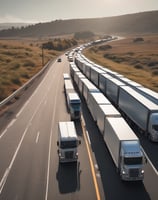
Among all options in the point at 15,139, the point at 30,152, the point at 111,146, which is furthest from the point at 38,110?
the point at 111,146

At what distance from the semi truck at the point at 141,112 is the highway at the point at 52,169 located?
5109mm

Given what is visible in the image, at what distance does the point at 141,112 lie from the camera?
104ft

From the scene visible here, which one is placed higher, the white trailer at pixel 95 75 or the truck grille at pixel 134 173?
the white trailer at pixel 95 75

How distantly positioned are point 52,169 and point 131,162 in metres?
7.42

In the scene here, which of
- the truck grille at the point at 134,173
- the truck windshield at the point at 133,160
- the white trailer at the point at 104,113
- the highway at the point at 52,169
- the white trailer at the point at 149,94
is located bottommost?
the highway at the point at 52,169

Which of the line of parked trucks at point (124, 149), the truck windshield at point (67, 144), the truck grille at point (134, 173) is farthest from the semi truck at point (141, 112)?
the truck windshield at point (67, 144)

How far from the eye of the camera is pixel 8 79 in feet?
208

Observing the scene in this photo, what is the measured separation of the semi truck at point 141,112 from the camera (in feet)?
97.5

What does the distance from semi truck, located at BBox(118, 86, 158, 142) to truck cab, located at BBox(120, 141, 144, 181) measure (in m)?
8.66

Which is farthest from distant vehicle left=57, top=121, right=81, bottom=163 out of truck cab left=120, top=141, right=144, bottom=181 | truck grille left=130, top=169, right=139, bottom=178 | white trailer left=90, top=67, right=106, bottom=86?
white trailer left=90, top=67, right=106, bottom=86

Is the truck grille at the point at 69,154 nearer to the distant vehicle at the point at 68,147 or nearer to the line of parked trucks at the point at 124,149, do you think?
the distant vehicle at the point at 68,147

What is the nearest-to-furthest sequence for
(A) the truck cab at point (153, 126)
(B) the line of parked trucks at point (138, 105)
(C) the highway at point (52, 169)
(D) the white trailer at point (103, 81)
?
(C) the highway at point (52, 169) → (A) the truck cab at point (153, 126) → (B) the line of parked trucks at point (138, 105) → (D) the white trailer at point (103, 81)

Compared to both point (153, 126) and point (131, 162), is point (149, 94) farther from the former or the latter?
point (131, 162)

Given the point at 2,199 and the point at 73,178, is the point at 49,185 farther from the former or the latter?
the point at 2,199
